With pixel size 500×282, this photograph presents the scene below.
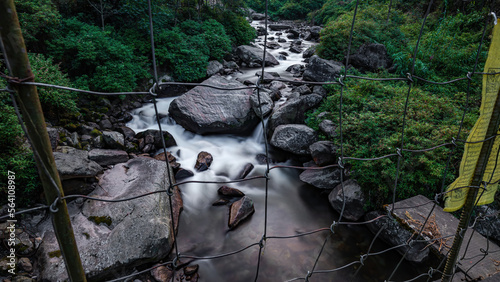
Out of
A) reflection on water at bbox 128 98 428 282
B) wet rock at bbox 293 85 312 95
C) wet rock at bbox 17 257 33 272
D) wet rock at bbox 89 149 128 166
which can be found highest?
wet rock at bbox 293 85 312 95

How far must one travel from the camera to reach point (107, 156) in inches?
140

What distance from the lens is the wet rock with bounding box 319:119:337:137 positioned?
13.4ft

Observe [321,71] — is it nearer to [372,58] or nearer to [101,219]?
[372,58]

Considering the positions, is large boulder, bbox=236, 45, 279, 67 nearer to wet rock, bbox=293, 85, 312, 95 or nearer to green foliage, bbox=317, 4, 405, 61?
green foliage, bbox=317, 4, 405, 61

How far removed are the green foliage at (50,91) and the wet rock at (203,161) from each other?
2.01 meters

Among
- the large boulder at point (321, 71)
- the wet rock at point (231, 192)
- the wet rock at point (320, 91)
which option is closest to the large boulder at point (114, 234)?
the wet rock at point (231, 192)

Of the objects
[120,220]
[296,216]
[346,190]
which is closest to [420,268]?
[346,190]

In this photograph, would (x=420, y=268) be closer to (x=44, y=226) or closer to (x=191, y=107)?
(x=44, y=226)

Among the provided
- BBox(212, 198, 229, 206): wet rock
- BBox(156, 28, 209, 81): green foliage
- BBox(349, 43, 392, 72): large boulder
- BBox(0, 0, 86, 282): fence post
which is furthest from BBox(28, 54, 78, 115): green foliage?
BBox(349, 43, 392, 72): large boulder

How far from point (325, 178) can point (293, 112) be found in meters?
1.51

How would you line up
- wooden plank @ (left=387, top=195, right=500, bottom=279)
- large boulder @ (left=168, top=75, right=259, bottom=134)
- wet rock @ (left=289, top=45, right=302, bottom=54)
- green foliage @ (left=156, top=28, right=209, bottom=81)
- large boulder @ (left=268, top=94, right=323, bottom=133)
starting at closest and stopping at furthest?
wooden plank @ (left=387, top=195, right=500, bottom=279)
large boulder @ (left=268, top=94, right=323, bottom=133)
large boulder @ (left=168, top=75, right=259, bottom=134)
green foliage @ (left=156, top=28, right=209, bottom=81)
wet rock @ (left=289, top=45, right=302, bottom=54)

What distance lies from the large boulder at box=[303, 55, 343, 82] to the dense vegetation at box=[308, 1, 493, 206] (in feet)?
1.49

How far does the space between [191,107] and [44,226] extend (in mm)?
3032

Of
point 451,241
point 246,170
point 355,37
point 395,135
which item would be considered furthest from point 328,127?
point 355,37
